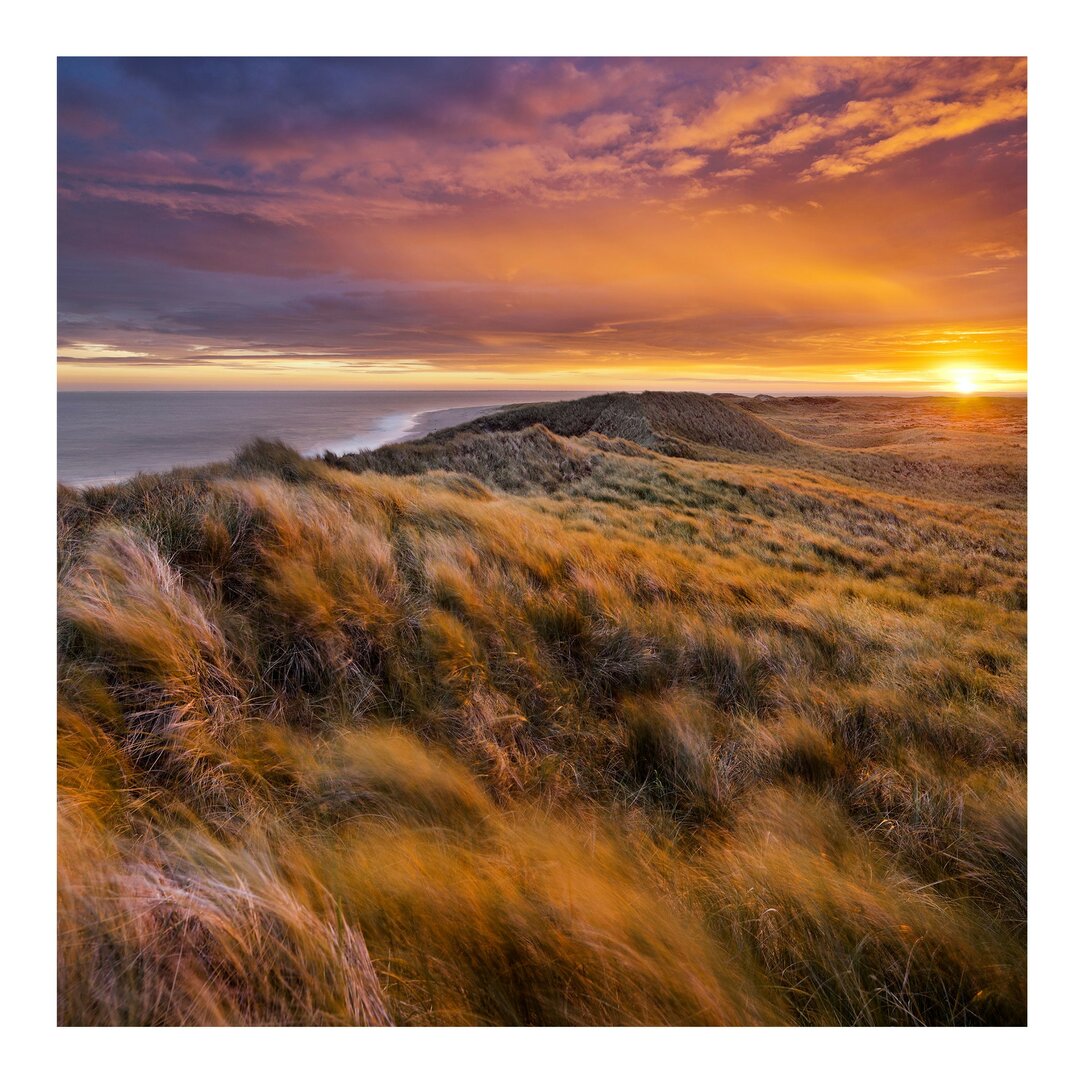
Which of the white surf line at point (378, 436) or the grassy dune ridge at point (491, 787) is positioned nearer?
the grassy dune ridge at point (491, 787)

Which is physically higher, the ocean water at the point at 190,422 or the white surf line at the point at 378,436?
the white surf line at the point at 378,436

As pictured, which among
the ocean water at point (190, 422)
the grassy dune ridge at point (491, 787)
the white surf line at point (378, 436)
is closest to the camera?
the grassy dune ridge at point (491, 787)

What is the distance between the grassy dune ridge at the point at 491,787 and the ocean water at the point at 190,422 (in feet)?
1.07

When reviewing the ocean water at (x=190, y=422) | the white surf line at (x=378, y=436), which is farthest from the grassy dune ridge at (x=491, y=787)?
the white surf line at (x=378, y=436)

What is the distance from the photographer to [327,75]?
357 cm

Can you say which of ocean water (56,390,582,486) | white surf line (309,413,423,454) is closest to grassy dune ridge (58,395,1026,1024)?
ocean water (56,390,582,486)

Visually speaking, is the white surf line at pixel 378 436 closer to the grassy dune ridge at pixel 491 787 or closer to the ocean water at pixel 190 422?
the ocean water at pixel 190 422

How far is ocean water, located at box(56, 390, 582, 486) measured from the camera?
3.56 meters

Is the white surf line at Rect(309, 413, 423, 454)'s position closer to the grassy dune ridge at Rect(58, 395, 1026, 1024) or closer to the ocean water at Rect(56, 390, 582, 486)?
the ocean water at Rect(56, 390, 582, 486)

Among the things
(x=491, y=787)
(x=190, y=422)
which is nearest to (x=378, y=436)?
(x=190, y=422)

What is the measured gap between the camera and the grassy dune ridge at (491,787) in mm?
1658

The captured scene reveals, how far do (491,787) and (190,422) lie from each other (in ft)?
17.7

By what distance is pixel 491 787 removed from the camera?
226 centimetres
